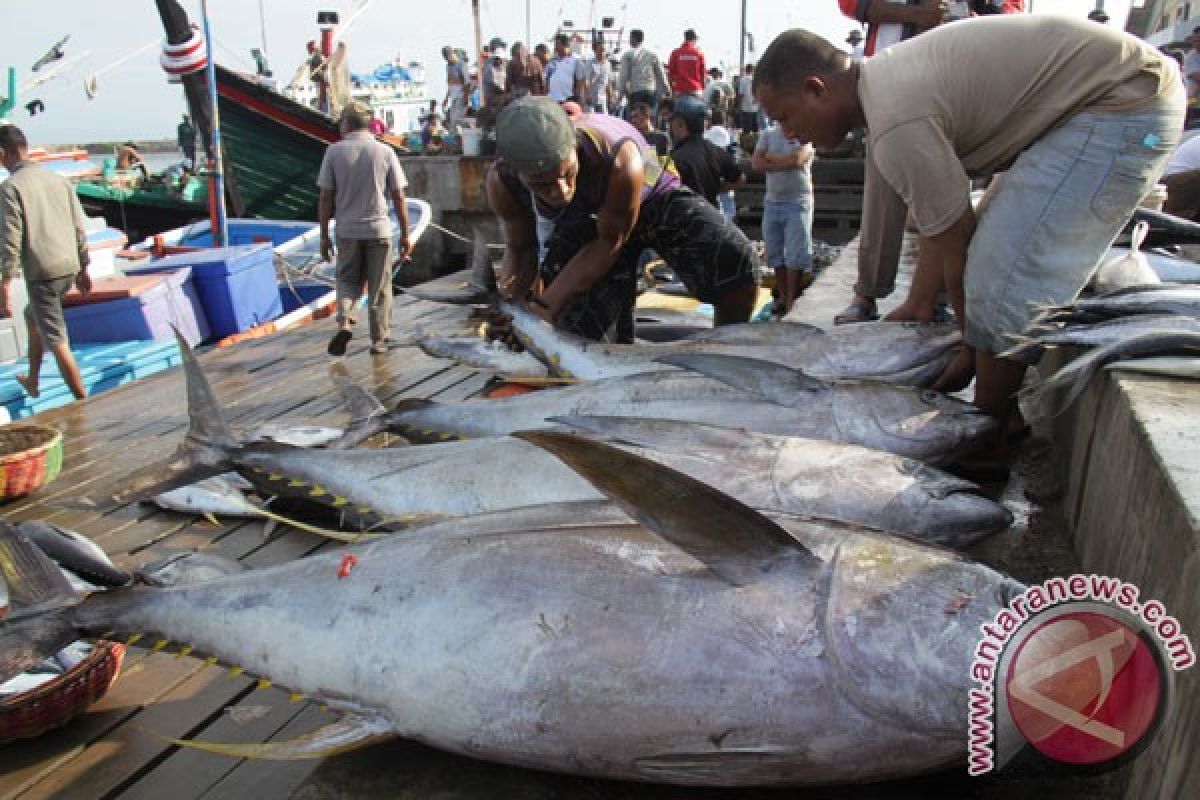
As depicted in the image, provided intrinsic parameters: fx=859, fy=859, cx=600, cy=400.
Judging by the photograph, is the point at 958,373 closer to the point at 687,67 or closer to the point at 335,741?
the point at 335,741

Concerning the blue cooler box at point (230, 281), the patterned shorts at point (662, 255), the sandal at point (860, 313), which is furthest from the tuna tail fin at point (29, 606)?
the blue cooler box at point (230, 281)

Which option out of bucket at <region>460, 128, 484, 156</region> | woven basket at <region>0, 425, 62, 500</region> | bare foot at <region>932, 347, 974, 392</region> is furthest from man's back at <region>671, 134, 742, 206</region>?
bucket at <region>460, 128, 484, 156</region>

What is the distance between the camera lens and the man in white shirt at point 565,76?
569 inches

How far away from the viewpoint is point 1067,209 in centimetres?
251

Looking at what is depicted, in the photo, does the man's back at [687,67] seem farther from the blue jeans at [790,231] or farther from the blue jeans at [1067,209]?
the blue jeans at [1067,209]

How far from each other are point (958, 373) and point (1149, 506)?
Result: 146 cm

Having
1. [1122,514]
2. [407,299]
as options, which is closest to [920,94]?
[1122,514]

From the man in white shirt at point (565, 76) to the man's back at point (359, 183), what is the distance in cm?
795

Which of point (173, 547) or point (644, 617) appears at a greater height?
point (644, 617)

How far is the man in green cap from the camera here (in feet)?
11.8

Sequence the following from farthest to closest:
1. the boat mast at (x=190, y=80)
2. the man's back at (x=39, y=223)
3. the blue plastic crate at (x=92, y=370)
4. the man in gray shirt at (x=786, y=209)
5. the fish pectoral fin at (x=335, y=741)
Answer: the boat mast at (x=190, y=80) < the man in gray shirt at (x=786, y=209) < the blue plastic crate at (x=92, y=370) < the man's back at (x=39, y=223) < the fish pectoral fin at (x=335, y=741)

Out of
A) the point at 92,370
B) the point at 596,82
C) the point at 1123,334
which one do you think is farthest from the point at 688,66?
the point at 1123,334

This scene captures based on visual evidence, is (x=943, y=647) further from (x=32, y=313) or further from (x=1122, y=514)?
Answer: (x=32, y=313)

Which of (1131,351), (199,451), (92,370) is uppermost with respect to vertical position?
(1131,351)
